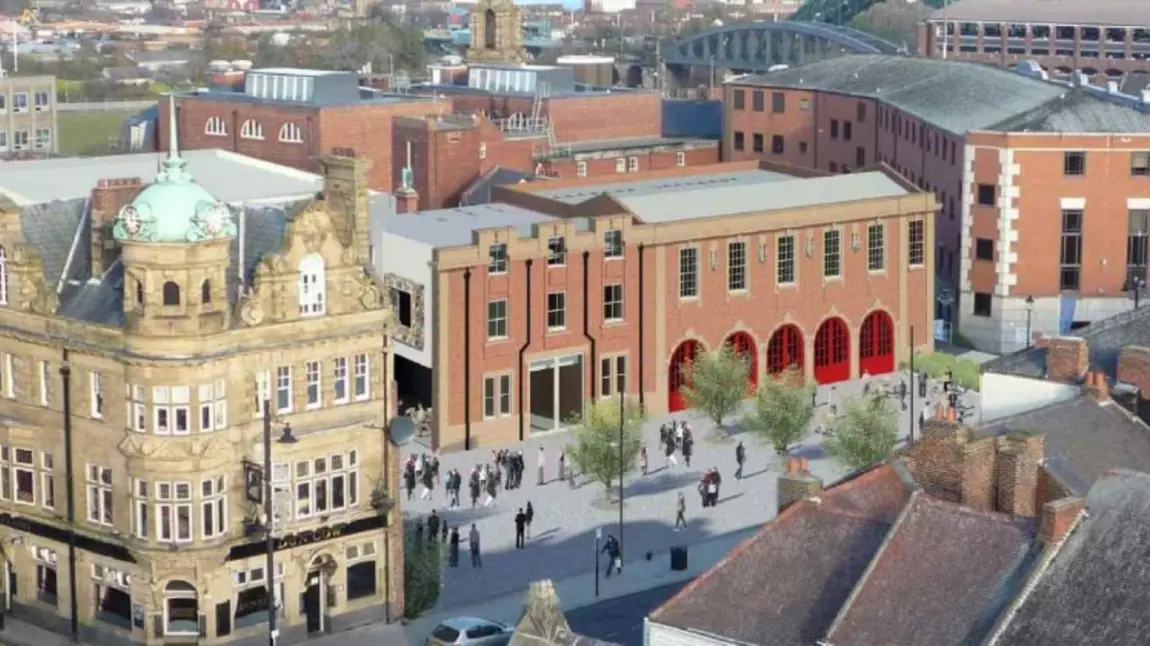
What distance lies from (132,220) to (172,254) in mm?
1213

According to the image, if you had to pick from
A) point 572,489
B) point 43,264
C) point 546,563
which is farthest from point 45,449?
point 572,489

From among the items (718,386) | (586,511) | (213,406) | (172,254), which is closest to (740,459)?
(718,386)

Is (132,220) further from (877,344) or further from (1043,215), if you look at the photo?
(1043,215)

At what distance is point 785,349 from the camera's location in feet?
325

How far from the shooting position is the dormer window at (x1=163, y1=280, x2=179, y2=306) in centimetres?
6306

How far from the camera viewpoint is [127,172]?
94.8m

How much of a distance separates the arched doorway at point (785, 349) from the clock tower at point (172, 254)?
3832 centimetres

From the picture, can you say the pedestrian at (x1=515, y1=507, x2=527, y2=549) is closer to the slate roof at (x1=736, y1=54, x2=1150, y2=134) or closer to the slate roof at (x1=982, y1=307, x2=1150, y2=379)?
the slate roof at (x1=982, y1=307, x2=1150, y2=379)

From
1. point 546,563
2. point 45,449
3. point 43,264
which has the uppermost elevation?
point 43,264

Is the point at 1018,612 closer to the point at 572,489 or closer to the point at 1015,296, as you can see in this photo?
the point at 572,489

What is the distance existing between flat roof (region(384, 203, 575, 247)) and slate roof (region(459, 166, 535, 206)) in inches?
620

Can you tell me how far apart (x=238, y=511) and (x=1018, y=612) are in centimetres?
2426

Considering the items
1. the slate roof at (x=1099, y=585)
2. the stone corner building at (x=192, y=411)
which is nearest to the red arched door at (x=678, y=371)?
the stone corner building at (x=192, y=411)

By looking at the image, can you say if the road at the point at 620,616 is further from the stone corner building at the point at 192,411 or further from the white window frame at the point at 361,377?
the white window frame at the point at 361,377
